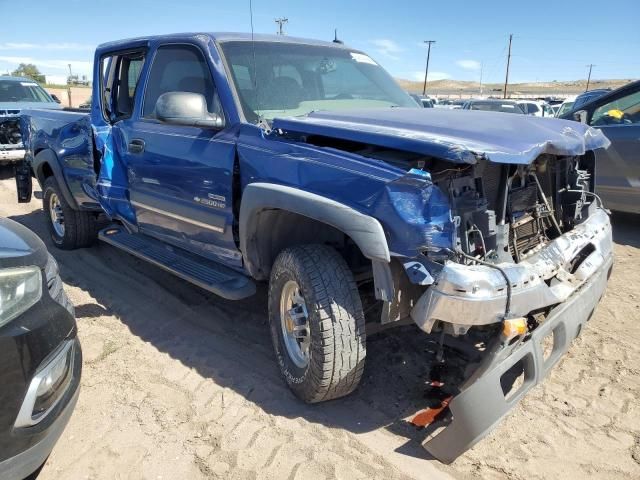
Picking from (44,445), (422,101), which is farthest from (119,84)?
(422,101)

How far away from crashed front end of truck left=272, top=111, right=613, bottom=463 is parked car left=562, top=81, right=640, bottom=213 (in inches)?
139

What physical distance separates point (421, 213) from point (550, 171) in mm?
1334

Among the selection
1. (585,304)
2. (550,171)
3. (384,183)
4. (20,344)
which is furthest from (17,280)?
(550,171)

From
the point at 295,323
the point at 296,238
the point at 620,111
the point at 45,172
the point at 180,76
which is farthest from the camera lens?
the point at 620,111

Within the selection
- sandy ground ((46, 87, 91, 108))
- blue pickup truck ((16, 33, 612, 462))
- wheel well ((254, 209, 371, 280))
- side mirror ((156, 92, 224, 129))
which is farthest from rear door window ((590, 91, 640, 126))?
sandy ground ((46, 87, 91, 108))

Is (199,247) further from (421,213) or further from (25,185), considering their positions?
(25,185)

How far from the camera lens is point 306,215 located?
261 centimetres

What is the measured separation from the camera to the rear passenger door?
3.28 metres

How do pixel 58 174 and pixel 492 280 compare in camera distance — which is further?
pixel 58 174

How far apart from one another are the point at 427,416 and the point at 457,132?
59.4 inches

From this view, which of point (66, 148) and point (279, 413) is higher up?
point (66, 148)

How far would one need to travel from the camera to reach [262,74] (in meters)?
3.43

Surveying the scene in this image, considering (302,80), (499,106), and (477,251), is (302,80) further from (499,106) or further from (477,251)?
(499,106)

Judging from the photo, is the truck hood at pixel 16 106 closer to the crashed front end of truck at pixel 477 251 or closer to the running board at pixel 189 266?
the running board at pixel 189 266
